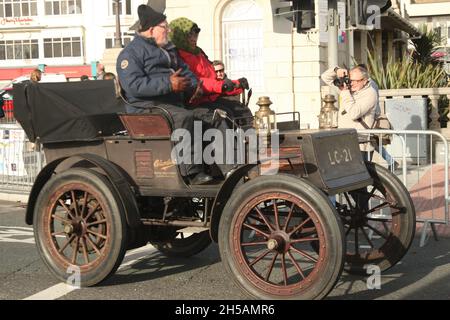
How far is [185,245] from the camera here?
6.30 metres

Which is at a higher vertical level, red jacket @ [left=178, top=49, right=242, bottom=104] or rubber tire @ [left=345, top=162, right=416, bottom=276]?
red jacket @ [left=178, top=49, right=242, bottom=104]

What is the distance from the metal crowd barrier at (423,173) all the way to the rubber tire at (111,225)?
317 cm

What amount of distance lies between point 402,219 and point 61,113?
109 inches

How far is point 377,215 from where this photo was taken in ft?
21.1

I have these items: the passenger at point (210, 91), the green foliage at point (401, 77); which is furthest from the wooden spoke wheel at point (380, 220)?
the green foliage at point (401, 77)

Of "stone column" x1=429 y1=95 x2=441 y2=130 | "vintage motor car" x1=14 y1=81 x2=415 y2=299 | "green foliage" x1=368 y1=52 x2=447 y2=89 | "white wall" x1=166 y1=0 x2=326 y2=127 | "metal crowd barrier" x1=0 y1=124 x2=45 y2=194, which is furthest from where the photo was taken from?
"white wall" x1=166 y1=0 x2=326 y2=127

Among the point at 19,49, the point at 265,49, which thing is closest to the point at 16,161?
the point at 265,49

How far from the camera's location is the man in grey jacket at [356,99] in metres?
8.16

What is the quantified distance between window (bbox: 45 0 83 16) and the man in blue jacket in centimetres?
5716

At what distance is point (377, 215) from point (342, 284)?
4.14 ft

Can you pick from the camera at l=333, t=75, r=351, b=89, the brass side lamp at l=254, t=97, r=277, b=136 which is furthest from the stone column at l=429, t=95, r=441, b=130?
the brass side lamp at l=254, t=97, r=277, b=136

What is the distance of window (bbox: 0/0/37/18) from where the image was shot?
200 feet

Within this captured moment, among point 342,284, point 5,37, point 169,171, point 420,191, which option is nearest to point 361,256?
point 342,284

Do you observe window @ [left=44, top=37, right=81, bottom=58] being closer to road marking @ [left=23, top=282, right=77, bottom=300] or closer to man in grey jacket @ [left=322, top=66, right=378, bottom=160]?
man in grey jacket @ [left=322, top=66, right=378, bottom=160]
